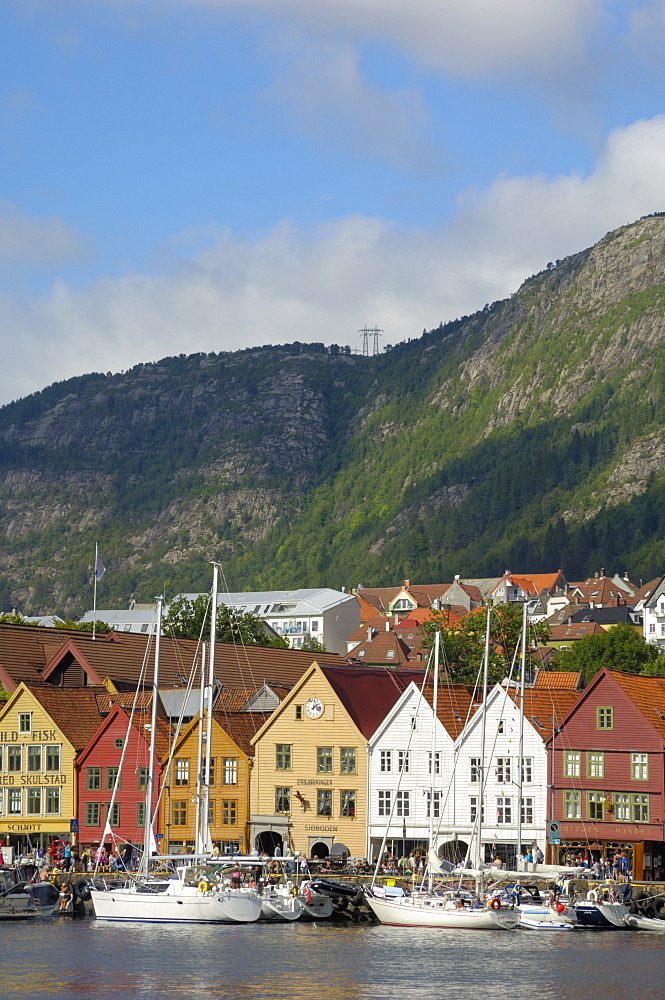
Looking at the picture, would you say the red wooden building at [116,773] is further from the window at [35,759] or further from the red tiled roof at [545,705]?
the red tiled roof at [545,705]

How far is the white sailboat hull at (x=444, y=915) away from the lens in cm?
8944

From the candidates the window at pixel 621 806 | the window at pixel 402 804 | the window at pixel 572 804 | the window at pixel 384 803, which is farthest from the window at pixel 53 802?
the window at pixel 621 806

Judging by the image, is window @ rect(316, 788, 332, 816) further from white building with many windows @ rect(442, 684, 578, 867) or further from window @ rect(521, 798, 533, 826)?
window @ rect(521, 798, 533, 826)

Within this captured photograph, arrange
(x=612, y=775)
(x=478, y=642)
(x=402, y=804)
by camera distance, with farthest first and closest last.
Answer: (x=478, y=642) < (x=402, y=804) < (x=612, y=775)

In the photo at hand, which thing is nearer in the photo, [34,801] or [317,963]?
[317,963]

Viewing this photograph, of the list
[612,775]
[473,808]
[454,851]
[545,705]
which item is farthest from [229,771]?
[612,775]

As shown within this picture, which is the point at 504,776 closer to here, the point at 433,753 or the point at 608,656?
the point at 433,753

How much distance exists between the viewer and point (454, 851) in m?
113

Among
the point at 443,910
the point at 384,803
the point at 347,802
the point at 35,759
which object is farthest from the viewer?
the point at 35,759

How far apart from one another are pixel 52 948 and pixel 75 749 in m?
42.7

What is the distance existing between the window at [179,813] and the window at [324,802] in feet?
32.7

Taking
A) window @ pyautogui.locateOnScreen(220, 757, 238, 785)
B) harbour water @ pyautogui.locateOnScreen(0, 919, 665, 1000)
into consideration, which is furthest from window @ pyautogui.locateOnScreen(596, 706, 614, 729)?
window @ pyautogui.locateOnScreen(220, 757, 238, 785)

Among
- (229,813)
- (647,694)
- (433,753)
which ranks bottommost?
(229,813)

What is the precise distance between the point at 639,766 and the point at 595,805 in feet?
13.5
